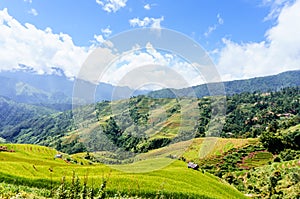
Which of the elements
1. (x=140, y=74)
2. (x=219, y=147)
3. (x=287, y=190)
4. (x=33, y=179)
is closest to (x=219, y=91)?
(x=140, y=74)

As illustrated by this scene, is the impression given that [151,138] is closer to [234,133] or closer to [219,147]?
[219,147]

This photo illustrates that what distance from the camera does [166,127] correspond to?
44.0ft

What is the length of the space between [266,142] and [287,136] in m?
6.50

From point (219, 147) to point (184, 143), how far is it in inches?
3807

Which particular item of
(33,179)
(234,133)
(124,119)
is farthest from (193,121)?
(234,133)

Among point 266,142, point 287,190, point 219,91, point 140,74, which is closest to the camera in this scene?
point 140,74

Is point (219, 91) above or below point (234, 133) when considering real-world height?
above

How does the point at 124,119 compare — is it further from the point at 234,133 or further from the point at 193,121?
the point at 234,133

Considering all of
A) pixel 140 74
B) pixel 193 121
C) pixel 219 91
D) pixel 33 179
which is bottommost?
pixel 33 179

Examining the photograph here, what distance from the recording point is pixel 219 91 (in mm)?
14508

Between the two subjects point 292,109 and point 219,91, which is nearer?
point 219,91

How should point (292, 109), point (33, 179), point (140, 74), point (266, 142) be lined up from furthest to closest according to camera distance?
point (292, 109)
point (266, 142)
point (33, 179)
point (140, 74)

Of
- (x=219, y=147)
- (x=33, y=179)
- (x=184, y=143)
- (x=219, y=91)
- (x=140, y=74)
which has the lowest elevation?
(x=219, y=147)

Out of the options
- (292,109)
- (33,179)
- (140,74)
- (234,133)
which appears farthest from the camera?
(292,109)
